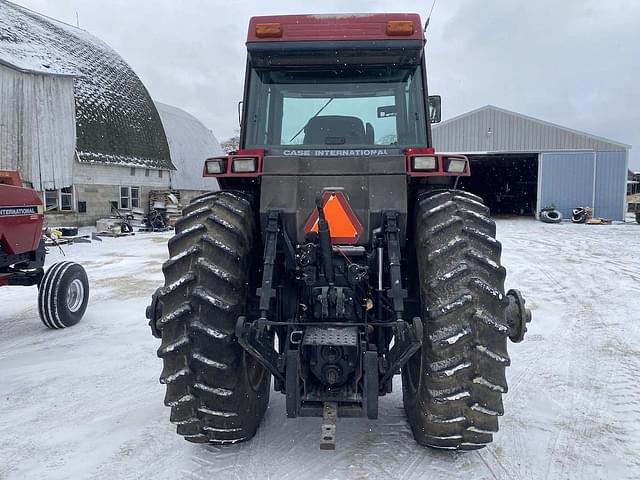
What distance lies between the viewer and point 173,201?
24.3m

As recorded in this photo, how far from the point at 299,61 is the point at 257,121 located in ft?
1.83

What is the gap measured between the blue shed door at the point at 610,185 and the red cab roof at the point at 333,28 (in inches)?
1051

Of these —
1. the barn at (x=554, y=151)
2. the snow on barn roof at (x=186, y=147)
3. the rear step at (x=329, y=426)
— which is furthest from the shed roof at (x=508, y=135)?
the rear step at (x=329, y=426)

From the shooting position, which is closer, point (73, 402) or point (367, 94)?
point (367, 94)

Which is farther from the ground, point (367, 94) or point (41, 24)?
point (41, 24)

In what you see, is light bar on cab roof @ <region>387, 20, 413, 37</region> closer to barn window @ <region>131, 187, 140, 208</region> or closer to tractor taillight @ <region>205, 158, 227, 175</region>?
tractor taillight @ <region>205, 158, 227, 175</region>

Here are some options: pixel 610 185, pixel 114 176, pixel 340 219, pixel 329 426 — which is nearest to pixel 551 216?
pixel 610 185

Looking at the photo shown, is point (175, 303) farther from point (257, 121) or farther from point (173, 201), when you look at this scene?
point (173, 201)

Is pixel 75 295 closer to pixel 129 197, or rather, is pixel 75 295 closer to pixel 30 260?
pixel 30 260

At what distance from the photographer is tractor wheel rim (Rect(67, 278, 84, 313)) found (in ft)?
21.8

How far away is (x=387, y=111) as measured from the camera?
3752 millimetres

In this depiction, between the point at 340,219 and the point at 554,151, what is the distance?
26624mm

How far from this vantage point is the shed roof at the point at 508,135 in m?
26.1

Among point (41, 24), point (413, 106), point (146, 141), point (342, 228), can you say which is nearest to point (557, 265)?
point (413, 106)
